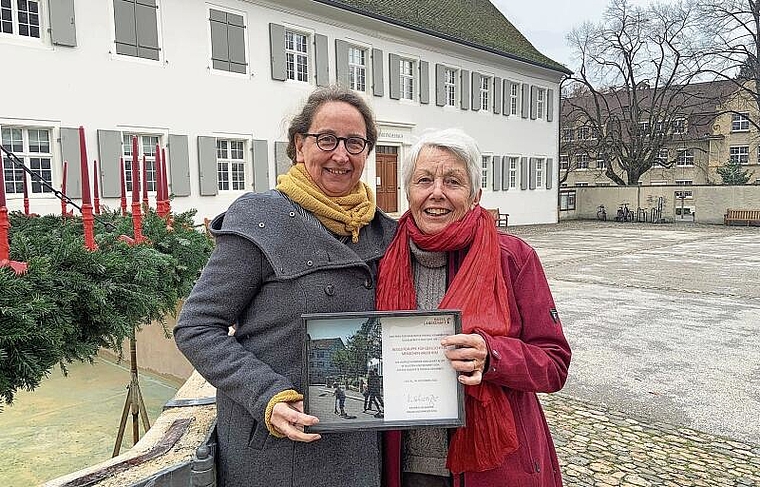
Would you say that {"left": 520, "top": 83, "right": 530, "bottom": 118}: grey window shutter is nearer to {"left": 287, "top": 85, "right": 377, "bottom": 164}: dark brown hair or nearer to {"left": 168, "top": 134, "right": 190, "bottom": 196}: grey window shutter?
{"left": 168, "top": 134, "right": 190, "bottom": 196}: grey window shutter

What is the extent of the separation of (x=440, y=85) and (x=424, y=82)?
32.1 inches

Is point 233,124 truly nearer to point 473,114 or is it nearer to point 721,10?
point 473,114

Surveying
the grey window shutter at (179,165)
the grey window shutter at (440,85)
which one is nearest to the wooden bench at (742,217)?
the grey window shutter at (440,85)

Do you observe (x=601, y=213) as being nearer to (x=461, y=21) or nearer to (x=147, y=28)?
(x=461, y=21)

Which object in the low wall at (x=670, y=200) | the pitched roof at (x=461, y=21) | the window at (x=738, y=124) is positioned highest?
the pitched roof at (x=461, y=21)

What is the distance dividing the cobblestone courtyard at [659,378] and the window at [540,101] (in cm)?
1468

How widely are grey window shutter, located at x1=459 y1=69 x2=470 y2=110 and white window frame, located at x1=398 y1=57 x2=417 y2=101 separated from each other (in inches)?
101

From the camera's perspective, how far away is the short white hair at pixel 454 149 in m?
1.80

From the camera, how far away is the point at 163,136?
1340 centimetres

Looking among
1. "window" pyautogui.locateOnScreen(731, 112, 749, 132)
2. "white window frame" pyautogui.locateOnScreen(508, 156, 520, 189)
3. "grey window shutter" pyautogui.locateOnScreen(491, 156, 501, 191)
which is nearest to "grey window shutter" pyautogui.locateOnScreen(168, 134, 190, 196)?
"grey window shutter" pyautogui.locateOnScreen(491, 156, 501, 191)

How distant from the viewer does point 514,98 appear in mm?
24641

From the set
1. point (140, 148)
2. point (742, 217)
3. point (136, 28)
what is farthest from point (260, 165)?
point (742, 217)

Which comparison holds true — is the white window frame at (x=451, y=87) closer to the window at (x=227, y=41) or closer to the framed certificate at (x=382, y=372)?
the window at (x=227, y=41)

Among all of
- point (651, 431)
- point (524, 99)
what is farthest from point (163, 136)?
point (524, 99)
